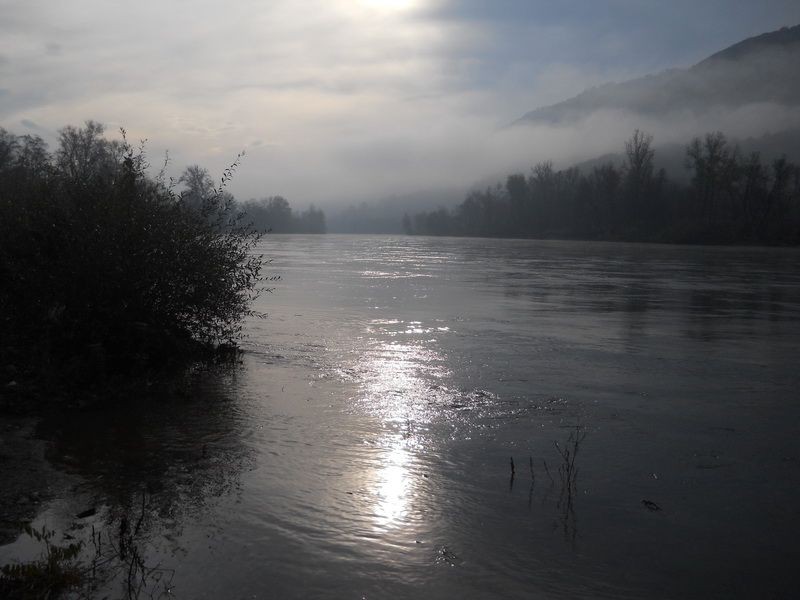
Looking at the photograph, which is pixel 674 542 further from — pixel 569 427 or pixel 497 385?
pixel 497 385

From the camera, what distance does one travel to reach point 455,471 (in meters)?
7.99

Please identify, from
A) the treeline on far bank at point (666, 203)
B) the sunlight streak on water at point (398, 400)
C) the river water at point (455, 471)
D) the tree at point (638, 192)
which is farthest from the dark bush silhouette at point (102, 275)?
the tree at point (638, 192)

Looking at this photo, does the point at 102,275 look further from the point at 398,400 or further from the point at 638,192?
the point at 638,192

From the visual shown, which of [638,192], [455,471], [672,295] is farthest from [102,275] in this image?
[638,192]

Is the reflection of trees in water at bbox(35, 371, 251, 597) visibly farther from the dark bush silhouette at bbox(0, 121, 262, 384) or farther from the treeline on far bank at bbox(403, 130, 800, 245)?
the treeline on far bank at bbox(403, 130, 800, 245)

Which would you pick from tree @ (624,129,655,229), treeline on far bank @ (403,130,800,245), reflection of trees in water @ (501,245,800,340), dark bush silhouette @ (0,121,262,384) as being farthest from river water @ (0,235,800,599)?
tree @ (624,129,655,229)

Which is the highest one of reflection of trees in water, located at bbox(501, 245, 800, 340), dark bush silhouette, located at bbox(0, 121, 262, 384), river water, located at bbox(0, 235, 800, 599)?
dark bush silhouette, located at bbox(0, 121, 262, 384)

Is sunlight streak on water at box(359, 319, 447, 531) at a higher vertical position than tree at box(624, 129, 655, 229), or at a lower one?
lower

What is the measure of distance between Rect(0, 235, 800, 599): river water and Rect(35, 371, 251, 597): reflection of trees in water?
0.13ft

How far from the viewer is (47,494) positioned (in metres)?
6.86

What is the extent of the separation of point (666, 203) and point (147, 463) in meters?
132

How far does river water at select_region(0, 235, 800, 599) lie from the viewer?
5719 mm

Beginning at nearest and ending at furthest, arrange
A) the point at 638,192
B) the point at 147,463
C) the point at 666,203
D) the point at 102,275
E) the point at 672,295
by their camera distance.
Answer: the point at 147,463, the point at 102,275, the point at 672,295, the point at 666,203, the point at 638,192

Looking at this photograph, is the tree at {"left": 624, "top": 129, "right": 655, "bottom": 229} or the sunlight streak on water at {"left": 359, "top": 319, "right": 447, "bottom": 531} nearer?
Answer: the sunlight streak on water at {"left": 359, "top": 319, "right": 447, "bottom": 531}
